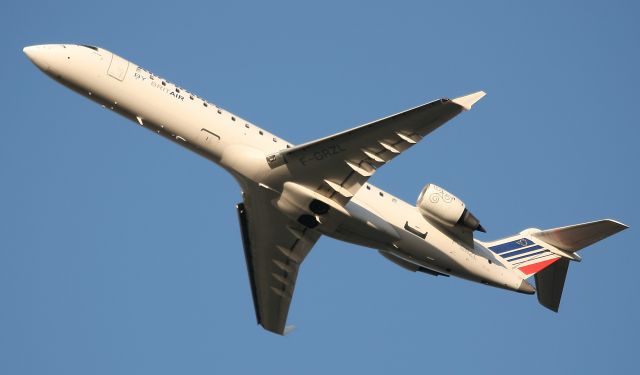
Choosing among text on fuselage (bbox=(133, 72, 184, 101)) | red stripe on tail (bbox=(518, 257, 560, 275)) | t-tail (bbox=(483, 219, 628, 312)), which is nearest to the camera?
text on fuselage (bbox=(133, 72, 184, 101))

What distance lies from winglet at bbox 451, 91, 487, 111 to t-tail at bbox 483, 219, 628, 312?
8299 mm

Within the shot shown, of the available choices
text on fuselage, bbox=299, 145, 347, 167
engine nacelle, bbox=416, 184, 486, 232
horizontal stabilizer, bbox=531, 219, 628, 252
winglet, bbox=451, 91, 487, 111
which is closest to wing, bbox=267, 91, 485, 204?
text on fuselage, bbox=299, 145, 347, 167

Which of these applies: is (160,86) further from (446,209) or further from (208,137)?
(446,209)

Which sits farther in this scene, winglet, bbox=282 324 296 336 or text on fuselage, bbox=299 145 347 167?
winglet, bbox=282 324 296 336

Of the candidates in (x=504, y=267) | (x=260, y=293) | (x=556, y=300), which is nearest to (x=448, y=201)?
(x=504, y=267)

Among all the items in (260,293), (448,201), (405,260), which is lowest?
(260,293)

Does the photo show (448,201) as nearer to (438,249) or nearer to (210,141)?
(438,249)

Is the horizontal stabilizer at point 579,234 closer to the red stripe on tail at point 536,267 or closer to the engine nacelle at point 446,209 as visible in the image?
the red stripe on tail at point 536,267

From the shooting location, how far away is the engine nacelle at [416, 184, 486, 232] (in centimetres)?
2853

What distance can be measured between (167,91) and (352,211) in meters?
6.73

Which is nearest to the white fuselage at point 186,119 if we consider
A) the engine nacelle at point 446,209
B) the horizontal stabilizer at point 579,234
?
the engine nacelle at point 446,209

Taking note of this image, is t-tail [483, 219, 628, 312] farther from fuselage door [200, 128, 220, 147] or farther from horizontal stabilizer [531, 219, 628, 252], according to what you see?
fuselage door [200, 128, 220, 147]

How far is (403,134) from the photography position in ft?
83.9

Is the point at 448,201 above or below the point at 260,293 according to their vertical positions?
above
